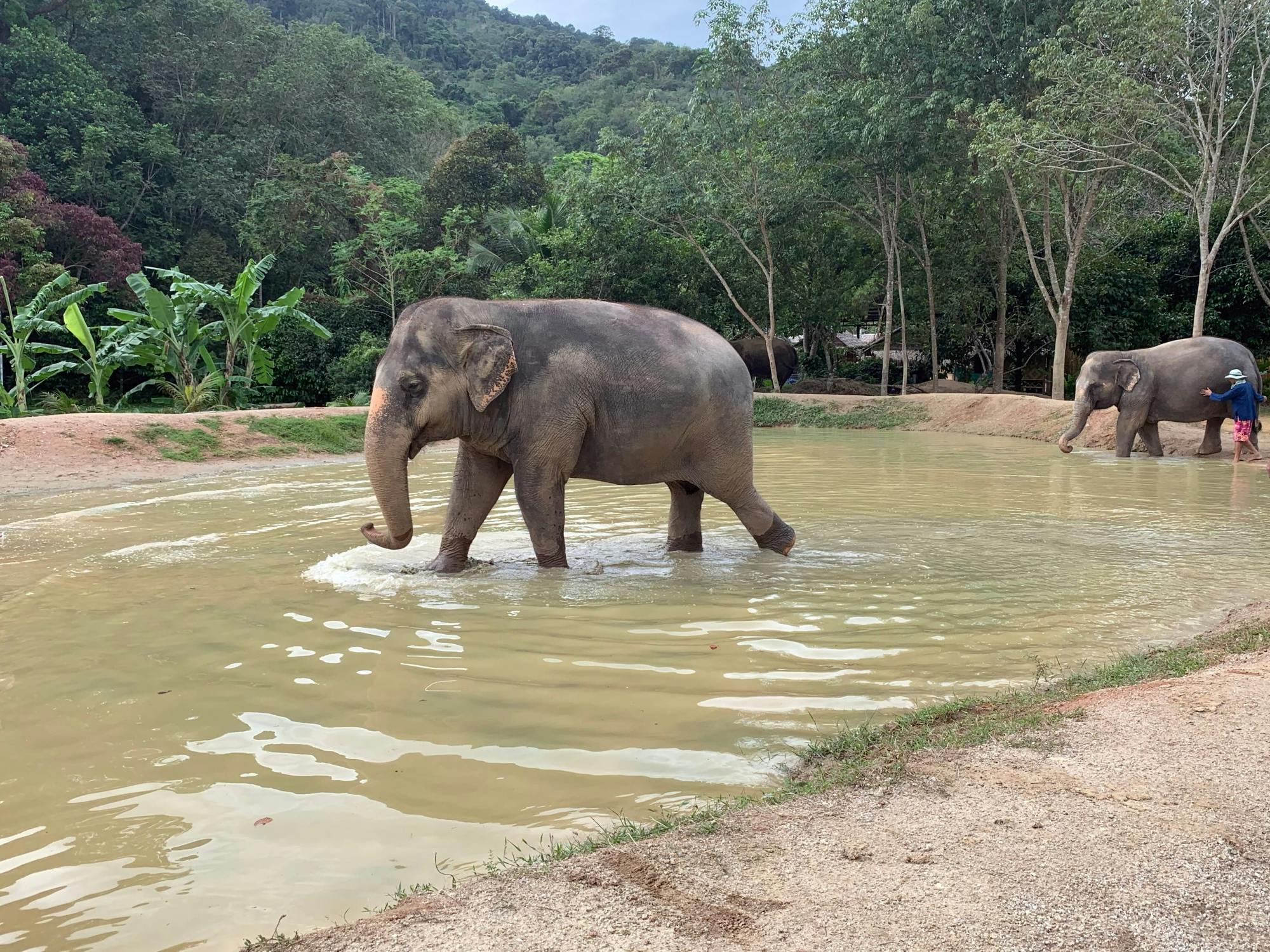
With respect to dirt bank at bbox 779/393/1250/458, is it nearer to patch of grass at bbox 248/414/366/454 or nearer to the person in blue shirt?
the person in blue shirt

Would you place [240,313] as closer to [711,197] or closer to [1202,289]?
[711,197]

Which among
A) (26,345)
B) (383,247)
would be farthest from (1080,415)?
(383,247)

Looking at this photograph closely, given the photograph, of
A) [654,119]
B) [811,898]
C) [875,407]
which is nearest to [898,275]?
[875,407]

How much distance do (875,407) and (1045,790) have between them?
76.2ft

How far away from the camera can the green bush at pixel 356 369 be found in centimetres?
2842

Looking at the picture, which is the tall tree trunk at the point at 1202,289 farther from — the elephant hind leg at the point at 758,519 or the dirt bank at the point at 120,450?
the dirt bank at the point at 120,450

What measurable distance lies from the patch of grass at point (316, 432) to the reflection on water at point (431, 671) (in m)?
8.84

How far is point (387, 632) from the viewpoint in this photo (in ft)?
17.5

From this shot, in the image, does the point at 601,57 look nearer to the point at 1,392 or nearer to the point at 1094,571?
the point at 1,392

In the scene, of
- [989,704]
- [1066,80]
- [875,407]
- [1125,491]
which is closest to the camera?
[989,704]

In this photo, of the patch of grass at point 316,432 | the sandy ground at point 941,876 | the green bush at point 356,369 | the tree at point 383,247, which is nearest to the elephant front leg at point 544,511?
the sandy ground at point 941,876

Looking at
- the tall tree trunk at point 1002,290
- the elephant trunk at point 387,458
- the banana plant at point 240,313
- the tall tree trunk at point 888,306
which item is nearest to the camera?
the elephant trunk at point 387,458

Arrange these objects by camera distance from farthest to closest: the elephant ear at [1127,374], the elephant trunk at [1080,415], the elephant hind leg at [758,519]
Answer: the elephant trunk at [1080,415], the elephant ear at [1127,374], the elephant hind leg at [758,519]

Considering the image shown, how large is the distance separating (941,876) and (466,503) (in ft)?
16.5
